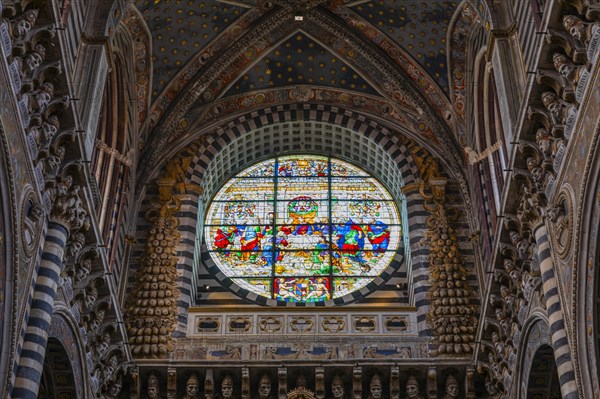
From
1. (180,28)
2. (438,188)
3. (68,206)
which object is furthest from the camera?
(180,28)

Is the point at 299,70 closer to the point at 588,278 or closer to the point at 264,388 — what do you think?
the point at 264,388

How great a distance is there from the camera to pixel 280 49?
2298 cm

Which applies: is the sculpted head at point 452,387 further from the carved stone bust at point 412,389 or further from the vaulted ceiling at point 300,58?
the vaulted ceiling at point 300,58

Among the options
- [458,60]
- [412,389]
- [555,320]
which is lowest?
[412,389]

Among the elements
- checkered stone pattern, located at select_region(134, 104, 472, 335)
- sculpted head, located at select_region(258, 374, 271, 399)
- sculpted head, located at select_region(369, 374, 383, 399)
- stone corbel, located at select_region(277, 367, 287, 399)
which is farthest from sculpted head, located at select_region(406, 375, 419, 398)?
sculpted head, located at select_region(258, 374, 271, 399)

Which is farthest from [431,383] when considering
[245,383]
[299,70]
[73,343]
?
[299,70]

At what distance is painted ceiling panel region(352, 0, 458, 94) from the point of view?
21359 millimetres

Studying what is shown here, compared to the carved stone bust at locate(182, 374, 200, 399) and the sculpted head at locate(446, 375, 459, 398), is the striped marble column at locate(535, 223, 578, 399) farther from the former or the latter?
the carved stone bust at locate(182, 374, 200, 399)

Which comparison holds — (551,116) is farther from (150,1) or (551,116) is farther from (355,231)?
(150,1)

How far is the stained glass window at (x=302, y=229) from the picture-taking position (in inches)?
832

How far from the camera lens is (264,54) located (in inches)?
898

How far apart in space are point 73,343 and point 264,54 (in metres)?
9.46

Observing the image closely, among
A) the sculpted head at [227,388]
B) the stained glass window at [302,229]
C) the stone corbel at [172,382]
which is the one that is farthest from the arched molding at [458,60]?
the stone corbel at [172,382]

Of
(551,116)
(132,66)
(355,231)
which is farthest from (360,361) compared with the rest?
(132,66)
